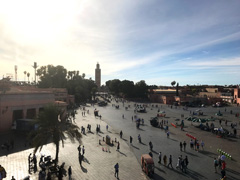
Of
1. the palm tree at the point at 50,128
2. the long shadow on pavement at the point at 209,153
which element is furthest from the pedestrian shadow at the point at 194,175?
the palm tree at the point at 50,128

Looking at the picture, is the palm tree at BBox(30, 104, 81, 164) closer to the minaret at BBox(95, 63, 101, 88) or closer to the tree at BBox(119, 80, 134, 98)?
the tree at BBox(119, 80, 134, 98)

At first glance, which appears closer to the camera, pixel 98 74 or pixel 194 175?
pixel 194 175

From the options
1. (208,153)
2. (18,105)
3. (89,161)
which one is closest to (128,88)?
(18,105)

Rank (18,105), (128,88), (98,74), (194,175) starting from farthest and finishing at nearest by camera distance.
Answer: (98,74) → (128,88) → (18,105) → (194,175)

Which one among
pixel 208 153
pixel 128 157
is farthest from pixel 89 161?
pixel 208 153

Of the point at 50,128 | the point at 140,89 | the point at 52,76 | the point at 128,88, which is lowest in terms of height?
the point at 50,128

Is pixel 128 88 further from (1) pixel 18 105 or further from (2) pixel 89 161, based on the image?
(2) pixel 89 161

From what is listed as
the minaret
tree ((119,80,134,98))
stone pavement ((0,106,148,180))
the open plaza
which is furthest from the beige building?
the minaret

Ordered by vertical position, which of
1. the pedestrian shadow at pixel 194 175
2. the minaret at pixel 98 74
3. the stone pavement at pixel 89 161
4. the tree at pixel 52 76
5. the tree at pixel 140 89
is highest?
the minaret at pixel 98 74

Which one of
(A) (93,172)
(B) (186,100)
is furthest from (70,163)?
(B) (186,100)

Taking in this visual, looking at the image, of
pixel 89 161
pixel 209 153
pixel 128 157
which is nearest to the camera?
pixel 89 161

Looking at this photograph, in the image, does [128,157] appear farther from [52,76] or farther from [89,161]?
[52,76]

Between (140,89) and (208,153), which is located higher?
(140,89)

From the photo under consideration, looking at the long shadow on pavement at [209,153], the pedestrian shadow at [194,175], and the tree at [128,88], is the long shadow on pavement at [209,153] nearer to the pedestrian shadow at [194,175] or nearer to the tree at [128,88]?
the pedestrian shadow at [194,175]
